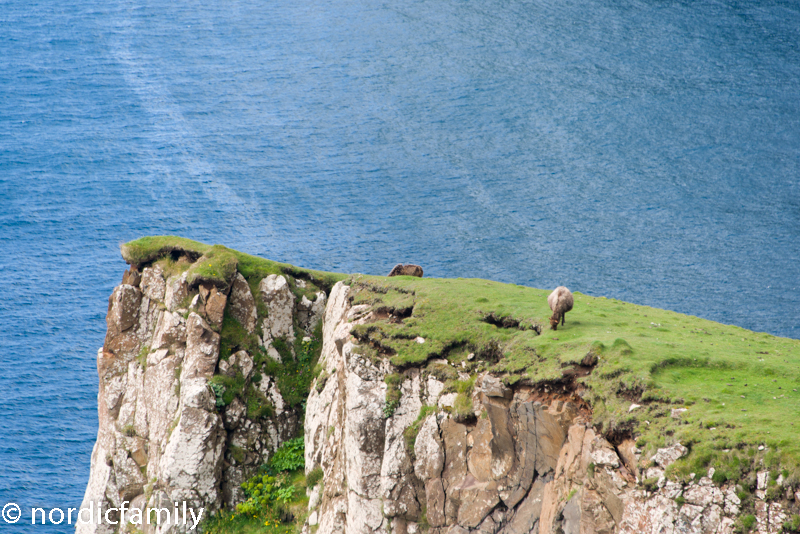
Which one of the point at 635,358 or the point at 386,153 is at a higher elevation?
the point at 386,153

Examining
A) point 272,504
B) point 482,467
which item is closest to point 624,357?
point 482,467

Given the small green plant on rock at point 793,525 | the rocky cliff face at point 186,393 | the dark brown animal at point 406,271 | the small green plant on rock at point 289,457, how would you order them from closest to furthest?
the small green plant on rock at point 793,525 < the rocky cliff face at point 186,393 < the small green plant on rock at point 289,457 < the dark brown animal at point 406,271

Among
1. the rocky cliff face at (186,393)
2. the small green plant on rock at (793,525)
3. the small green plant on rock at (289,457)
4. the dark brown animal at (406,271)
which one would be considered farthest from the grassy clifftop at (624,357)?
the small green plant on rock at (289,457)

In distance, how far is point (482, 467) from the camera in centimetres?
1464

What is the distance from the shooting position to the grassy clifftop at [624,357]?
11.0 m

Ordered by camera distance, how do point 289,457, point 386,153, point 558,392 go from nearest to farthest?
point 558,392, point 289,457, point 386,153

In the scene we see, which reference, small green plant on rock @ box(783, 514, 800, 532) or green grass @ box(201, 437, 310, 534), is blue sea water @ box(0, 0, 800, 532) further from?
small green plant on rock @ box(783, 514, 800, 532)

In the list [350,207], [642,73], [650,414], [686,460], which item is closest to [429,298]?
[650,414]

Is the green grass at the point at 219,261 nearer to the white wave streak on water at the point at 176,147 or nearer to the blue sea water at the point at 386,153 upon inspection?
the blue sea water at the point at 386,153

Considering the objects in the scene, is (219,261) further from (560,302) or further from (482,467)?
(560,302)

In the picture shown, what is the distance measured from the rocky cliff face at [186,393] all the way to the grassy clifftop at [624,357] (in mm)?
1755

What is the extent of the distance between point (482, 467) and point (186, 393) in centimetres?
1032

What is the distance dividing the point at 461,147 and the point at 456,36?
9863mm

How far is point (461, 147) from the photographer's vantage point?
41156 millimetres
